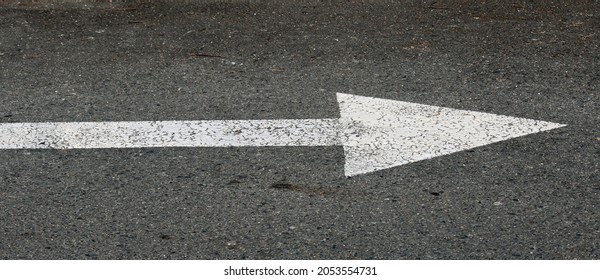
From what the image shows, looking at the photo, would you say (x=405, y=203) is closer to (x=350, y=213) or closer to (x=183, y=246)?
(x=350, y=213)

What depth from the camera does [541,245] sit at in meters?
4.00

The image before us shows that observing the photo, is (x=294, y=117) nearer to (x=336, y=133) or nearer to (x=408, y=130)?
(x=336, y=133)

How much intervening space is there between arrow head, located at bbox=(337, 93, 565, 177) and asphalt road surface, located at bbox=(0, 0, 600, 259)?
0.25 ft

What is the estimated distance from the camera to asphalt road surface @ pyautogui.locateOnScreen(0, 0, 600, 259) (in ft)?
13.4

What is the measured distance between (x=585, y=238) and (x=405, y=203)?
2.44 feet

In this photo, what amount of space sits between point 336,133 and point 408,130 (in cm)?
35

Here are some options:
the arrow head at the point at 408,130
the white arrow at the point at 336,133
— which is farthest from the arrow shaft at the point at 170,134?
the arrow head at the point at 408,130

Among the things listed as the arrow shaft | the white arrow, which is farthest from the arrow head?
the arrow shaft

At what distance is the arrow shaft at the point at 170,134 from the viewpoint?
Answer: 4945 millimetres

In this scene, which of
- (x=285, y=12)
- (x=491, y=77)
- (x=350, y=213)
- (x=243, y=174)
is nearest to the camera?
(x=350, y=213)

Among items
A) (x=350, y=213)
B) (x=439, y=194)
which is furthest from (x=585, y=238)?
(x=350, y=213)

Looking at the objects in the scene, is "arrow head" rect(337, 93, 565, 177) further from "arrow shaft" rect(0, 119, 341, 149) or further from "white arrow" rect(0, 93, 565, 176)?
"arrow shaft" rect(0, 119, 341, 149)

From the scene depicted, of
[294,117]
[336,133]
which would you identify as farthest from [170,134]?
[336,133]

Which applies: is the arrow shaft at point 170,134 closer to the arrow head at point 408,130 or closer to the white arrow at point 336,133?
the white arrow at point 336,133
